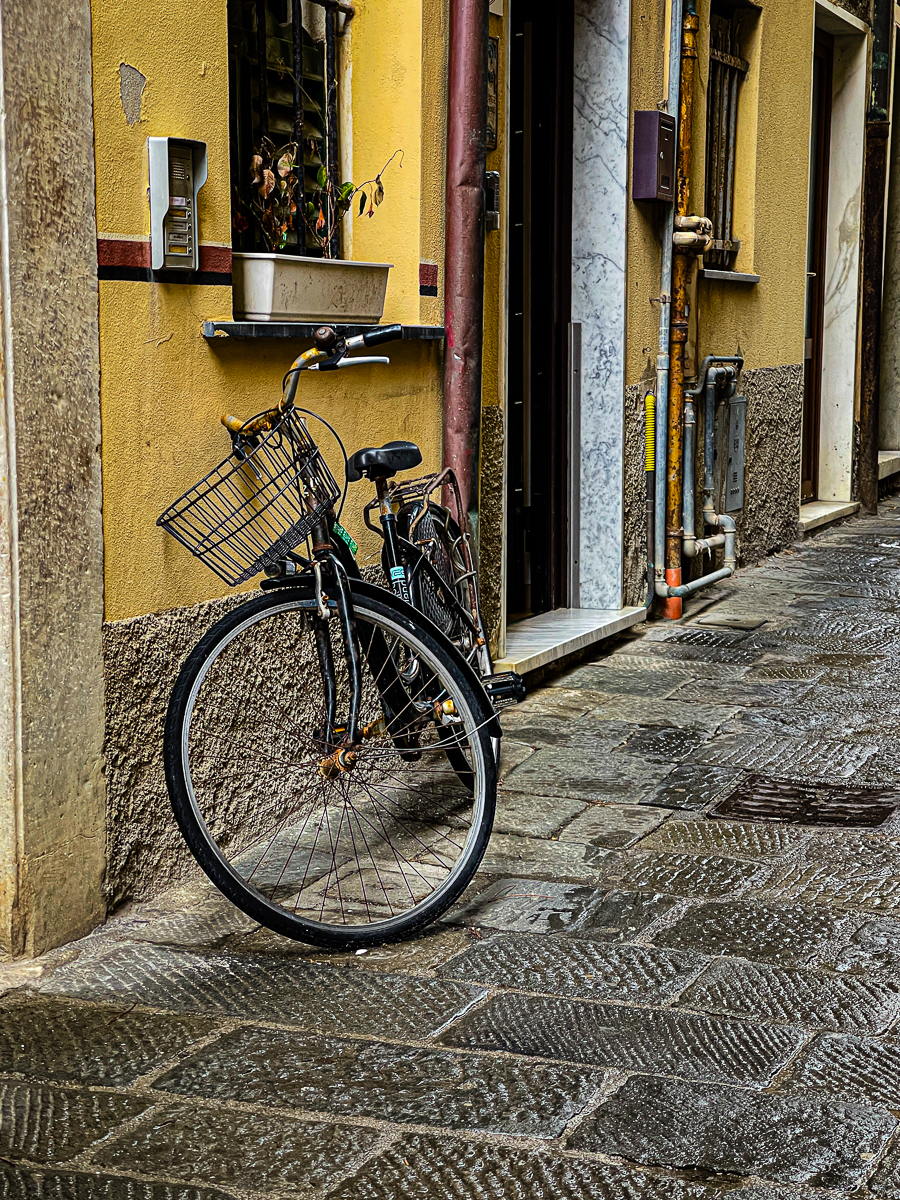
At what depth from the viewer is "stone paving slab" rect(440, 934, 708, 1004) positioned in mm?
3318

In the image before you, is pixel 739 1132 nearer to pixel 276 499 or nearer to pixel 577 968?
pixel 577 968

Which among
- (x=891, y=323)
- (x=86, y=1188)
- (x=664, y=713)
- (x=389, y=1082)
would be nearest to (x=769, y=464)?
(x=664, y=713)

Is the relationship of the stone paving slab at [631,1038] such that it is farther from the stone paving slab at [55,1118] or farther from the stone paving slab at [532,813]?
the stone paving slab at [532,813]

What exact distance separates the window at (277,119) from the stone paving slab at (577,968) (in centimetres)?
220

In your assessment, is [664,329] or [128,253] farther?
[664,329]

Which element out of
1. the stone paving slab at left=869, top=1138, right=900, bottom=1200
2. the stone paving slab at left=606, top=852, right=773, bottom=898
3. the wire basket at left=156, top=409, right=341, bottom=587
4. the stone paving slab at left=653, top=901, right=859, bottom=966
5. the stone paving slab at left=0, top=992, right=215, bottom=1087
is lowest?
the stone paving slab at left=869, top=1138, right=900, bottom=1200

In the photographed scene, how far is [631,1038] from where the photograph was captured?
10.1 ft

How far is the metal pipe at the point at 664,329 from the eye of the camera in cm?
738

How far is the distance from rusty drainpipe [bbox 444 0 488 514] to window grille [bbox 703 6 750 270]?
3574mm

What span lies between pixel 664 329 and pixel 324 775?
454 cm

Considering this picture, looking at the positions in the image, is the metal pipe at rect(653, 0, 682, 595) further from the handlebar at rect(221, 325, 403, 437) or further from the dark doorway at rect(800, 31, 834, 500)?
the handlebar at rect(221, 325, 403, 437)

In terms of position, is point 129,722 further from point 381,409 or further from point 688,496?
point 688,496

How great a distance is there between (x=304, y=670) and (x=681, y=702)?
81.1 inches

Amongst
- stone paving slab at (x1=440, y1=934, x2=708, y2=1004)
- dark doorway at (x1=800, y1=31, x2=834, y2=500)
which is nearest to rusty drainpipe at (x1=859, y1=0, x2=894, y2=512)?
dark doorway at (x1=800, y1=31, x2=834, y2=500)
